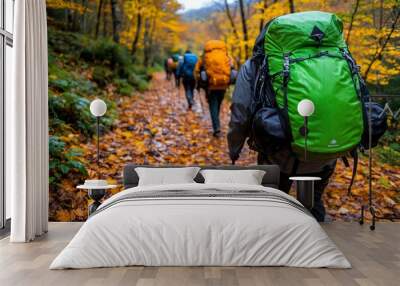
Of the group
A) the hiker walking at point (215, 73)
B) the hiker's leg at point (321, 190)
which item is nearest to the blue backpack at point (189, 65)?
the hiker walking at point (215, 73)

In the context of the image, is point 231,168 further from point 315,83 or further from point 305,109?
point 315,83

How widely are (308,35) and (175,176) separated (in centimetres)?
170

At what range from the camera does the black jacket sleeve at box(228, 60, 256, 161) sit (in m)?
4.68

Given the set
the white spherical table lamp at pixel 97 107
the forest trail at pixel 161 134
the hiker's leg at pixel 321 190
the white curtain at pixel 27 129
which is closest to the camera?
the white curtain at pixel 27 129

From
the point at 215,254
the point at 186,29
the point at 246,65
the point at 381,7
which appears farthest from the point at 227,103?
the point at 215,254

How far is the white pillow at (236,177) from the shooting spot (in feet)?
14.4

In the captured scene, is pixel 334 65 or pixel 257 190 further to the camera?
pixel 334 65

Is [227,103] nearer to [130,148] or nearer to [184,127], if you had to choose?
[184,127]

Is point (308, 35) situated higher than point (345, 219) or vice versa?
point (308, 35)

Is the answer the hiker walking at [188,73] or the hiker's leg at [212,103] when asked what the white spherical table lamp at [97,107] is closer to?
the hiker walking at [188,73]

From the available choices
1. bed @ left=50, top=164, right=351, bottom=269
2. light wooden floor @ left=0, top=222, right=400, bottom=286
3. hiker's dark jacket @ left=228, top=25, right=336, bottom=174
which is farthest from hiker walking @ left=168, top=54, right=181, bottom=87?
bed @ left=50, top=164, right=351, bottom=269

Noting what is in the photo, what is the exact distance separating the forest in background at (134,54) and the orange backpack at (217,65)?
4.1 inches

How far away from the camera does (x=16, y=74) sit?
13.0 feet

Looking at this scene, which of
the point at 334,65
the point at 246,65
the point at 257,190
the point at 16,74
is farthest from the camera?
the point at 246,65
